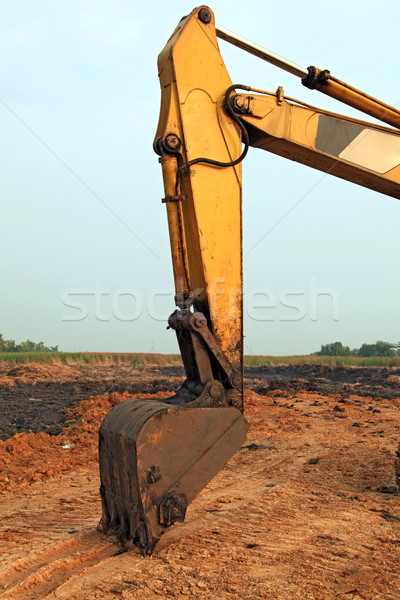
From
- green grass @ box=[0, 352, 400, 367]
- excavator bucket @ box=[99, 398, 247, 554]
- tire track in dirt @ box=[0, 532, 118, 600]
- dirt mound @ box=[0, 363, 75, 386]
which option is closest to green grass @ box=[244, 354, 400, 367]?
green grass @ box=[0, 352, 400, 367]

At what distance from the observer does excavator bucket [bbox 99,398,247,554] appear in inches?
135

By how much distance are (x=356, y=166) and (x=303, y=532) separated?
126 inches

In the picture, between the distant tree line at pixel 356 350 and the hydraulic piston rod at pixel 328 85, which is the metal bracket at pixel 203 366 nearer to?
the hydraulic piston rod at pixel 328 85

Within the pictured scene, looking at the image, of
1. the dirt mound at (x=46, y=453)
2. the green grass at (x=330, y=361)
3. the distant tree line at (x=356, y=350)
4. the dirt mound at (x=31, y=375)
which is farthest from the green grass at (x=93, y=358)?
the dirt mound at (x=46, y=453)

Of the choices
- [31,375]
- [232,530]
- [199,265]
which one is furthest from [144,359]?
[199,265]

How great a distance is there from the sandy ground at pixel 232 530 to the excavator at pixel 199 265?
1.22 feet

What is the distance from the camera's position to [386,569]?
11.2 ft

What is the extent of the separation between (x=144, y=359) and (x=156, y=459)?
90.3 ft

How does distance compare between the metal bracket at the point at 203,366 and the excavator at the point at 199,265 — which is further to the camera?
the metal bracket at the point at 203,366

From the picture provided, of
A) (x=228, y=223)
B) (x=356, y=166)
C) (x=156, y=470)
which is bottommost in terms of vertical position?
(x=156, y=470)

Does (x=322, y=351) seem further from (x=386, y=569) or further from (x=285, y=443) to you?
(x=386, y=569)

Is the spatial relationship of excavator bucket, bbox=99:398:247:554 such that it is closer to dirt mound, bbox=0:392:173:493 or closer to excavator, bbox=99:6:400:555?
excavator, bbox=99:6:400:555

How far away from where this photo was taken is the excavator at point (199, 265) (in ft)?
11.5

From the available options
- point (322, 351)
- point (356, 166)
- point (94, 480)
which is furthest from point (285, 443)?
point (322, 351)
